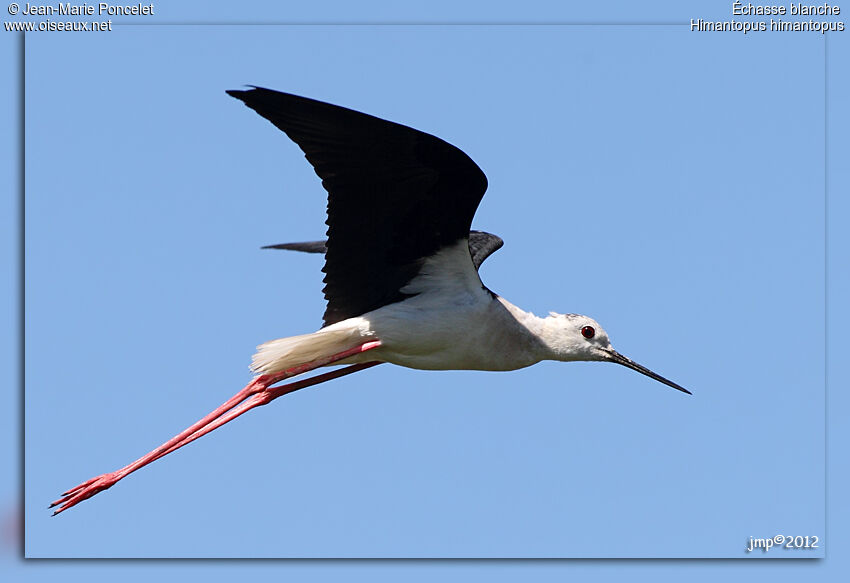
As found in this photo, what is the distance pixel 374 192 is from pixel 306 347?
4.30 ft

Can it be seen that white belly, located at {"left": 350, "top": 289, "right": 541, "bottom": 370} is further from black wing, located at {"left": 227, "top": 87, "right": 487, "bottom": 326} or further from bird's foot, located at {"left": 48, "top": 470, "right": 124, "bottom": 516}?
bird's foot, located at {"left": 48, "top": 470, "right": 124, "bottom": 516}

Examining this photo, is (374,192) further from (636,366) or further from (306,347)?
(636,366)

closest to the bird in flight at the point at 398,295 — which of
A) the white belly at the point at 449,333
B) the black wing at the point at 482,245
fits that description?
the white belly at the point at 449,333

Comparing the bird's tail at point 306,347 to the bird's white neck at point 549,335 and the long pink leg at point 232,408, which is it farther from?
the bird's white neck at point 549,335

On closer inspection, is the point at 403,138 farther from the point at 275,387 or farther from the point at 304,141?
the point at 275,387

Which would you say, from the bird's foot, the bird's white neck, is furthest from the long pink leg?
the bird's white neck

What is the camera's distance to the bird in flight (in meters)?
8.54

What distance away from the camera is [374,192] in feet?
28.6

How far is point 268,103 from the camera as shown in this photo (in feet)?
26.4

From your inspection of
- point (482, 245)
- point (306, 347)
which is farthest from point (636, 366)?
point (306, 347)

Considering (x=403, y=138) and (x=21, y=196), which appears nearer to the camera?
(x=403, y=138)

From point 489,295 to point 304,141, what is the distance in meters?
1.86

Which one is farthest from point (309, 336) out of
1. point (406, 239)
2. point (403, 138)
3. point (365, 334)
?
point (403, 138)

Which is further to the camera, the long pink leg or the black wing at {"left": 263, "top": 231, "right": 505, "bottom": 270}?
the black wing at {"left": 263, "top": 231, "right": 505, "bottom": 270}
